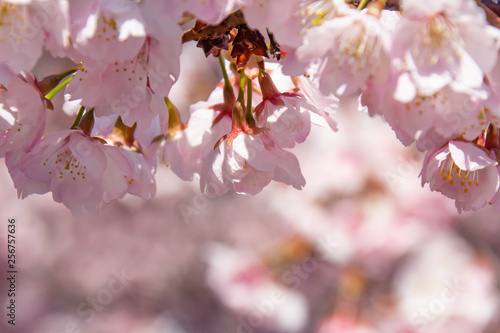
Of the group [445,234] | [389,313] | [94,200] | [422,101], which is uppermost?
[422,101]

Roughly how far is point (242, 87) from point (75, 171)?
0.30 m

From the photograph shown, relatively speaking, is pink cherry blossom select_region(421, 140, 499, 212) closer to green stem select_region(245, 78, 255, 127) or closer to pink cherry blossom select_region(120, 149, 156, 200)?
green stem select_region(245, 78, 255, 127)

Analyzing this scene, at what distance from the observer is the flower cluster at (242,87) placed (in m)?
0.59

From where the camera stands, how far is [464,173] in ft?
2.69

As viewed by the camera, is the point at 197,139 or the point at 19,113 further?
the point at 197,139

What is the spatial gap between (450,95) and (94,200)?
0.57 m

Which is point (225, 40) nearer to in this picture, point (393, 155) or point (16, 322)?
point (393, 155)

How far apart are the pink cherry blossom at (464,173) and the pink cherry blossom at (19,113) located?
1.90 feet

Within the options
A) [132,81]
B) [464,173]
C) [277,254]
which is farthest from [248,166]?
[277,254]

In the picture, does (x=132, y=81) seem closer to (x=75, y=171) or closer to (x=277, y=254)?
(x=75, y=171)

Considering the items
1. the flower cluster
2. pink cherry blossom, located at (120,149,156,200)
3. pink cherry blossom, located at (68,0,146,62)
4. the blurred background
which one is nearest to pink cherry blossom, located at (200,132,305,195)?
the flower cluster

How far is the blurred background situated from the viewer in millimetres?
2643

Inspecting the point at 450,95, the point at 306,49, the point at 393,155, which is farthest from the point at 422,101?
the point at 393,155

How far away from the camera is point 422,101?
633mm
